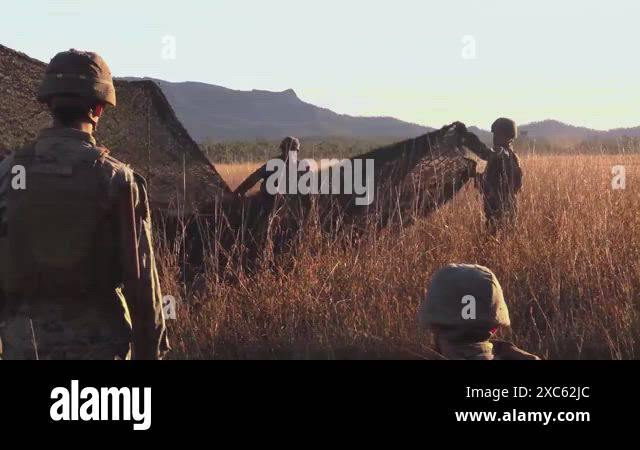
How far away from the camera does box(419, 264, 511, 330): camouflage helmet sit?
2.61m

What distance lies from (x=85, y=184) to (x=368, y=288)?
2706mm

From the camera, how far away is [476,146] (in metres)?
6.96

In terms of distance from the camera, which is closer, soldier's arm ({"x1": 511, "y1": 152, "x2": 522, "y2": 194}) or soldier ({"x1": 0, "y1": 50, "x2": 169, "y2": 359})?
soldier ({"x1": 0, "y1": 50, "x2": 169, "y2": 359})

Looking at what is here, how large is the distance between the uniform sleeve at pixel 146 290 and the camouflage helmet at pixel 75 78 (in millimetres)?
321

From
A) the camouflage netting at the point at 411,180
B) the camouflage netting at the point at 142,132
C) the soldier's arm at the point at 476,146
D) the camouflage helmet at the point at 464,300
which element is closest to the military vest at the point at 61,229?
the camouflage helmet at the point at 464,300

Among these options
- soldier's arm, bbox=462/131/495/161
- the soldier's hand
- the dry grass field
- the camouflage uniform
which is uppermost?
the soldier's hand

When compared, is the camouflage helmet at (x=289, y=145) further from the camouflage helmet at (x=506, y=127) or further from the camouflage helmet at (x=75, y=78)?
the camouflage helmet at (x=75, y=78)

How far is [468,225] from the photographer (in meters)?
6.19

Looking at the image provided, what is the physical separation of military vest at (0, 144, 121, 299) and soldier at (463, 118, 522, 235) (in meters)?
4.01

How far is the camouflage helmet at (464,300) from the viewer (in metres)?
2.61

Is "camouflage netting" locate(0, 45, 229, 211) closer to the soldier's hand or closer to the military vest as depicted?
the soldier's hand

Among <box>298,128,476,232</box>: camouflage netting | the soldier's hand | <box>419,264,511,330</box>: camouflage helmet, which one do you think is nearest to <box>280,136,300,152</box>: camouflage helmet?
<box>298,128,476,232</box>: camouflage netting
